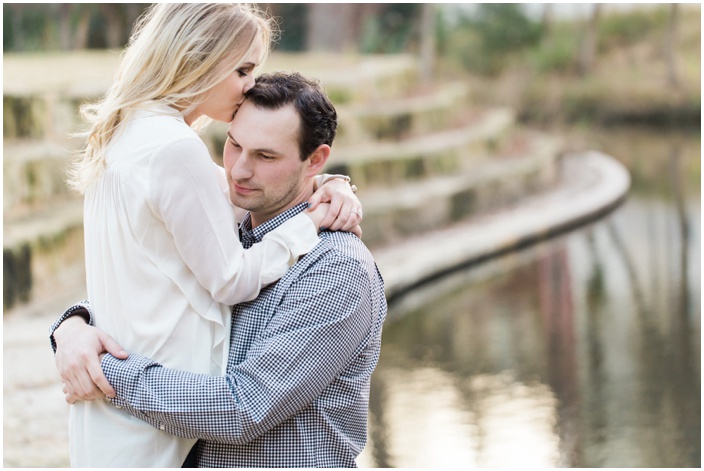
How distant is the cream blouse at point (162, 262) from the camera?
1724mm

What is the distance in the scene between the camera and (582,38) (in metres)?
23.0

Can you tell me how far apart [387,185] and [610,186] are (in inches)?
147

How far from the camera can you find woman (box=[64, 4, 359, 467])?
1731 millimetres

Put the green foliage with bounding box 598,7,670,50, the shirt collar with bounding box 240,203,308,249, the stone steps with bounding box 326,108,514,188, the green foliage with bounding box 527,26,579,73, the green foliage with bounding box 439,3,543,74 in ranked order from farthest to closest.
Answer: the green foliage with bounding box 598,7,670,50 → the green foliage with bounding box 527,26,579,73 → the green foliage with bounding box 439,3,543,74 → the stone steps with bounding box 326,108,514,188 → the shirt collar with bounding box 240,203,308,249

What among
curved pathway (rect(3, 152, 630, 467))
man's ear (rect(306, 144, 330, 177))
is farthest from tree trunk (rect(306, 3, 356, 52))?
man's ear (rect(306, 144, 330, 177))

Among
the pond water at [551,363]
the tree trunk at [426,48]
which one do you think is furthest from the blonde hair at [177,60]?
the tree trunk at [426,48]

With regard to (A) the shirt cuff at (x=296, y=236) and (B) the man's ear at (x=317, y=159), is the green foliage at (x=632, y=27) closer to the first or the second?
(B) the man's ear at (x=317, y=159)

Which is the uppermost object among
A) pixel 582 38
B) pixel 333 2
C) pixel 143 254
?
pixel 143 254

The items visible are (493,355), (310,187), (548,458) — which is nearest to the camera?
(310,187)

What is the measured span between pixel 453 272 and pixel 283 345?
6765 millimetres

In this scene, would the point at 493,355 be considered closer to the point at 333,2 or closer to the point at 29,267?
the point at 29,267

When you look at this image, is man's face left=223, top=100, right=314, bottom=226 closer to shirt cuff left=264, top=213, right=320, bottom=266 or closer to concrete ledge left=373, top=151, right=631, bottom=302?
shirt cuff left=264, top=213, right=320, bottom=266

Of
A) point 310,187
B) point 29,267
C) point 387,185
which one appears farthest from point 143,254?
point 387,185

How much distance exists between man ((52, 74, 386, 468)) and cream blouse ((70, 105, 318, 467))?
1.8 inches
